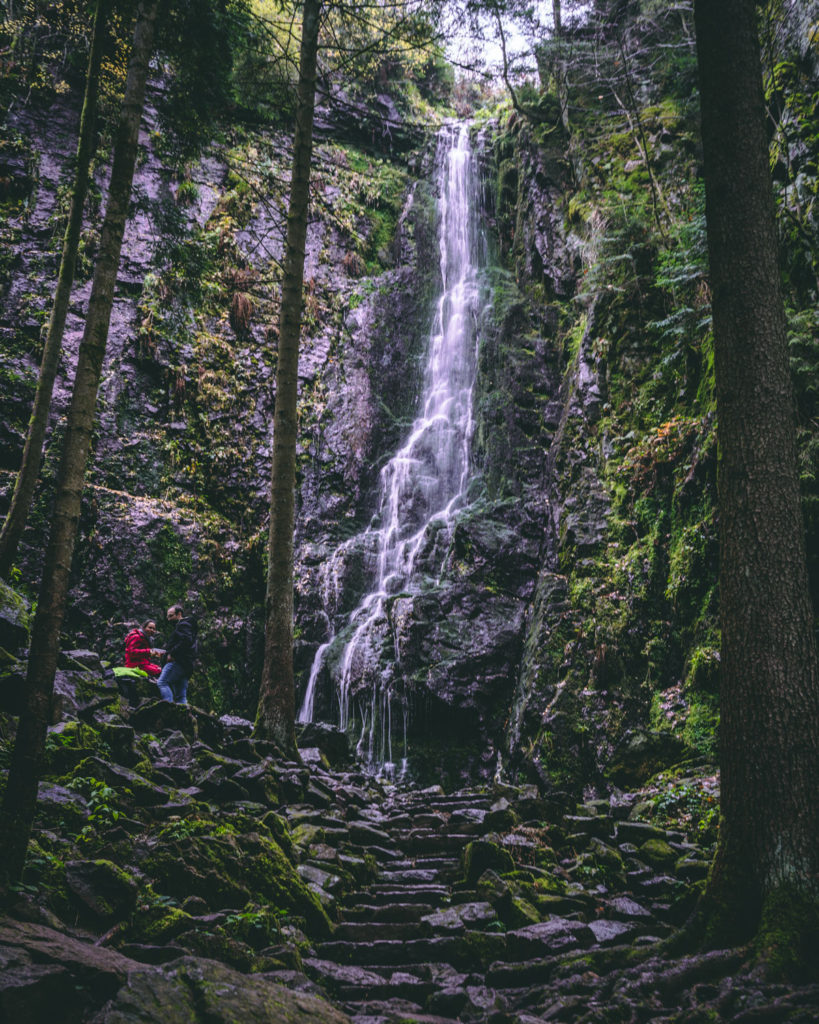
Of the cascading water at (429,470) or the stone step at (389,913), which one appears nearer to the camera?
the stone step at (389,913)

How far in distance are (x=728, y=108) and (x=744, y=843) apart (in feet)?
14.0

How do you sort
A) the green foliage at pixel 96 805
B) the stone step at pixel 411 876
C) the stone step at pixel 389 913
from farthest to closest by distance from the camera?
1. the stone step at pixel 411 876
2. the stone step at pixel 389 913
3. the green foliage at pixel 96 805

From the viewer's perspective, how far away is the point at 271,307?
1683 cm

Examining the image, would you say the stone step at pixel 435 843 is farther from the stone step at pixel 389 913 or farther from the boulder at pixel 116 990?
the boulder at pixel 116 990

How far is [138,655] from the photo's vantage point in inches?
343

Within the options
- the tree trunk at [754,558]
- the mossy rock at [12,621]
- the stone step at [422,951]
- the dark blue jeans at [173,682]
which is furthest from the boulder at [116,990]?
the dark blue jeans at [173,682]

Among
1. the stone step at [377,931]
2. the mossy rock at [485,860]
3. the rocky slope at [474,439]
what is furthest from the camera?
the rocky slope at [474,439]

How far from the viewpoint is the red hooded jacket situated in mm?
8711

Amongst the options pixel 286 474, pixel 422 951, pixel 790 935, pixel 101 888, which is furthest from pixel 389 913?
pixel 286 474

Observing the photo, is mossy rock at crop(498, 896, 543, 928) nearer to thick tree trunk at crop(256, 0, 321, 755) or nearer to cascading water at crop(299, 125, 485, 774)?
thick tree trunk at crop(256, 0, 321, 755)

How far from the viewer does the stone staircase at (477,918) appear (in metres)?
3.37

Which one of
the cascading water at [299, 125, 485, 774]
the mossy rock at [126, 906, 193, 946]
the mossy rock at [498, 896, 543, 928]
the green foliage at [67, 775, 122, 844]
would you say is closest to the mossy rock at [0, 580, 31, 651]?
the green foliage at [67, 775, 122, 844]

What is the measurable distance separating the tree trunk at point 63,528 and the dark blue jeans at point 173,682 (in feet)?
16.5

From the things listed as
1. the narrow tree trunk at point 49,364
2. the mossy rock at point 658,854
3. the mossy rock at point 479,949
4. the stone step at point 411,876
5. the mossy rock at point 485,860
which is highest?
the narrow tree trunk at point 49,364
